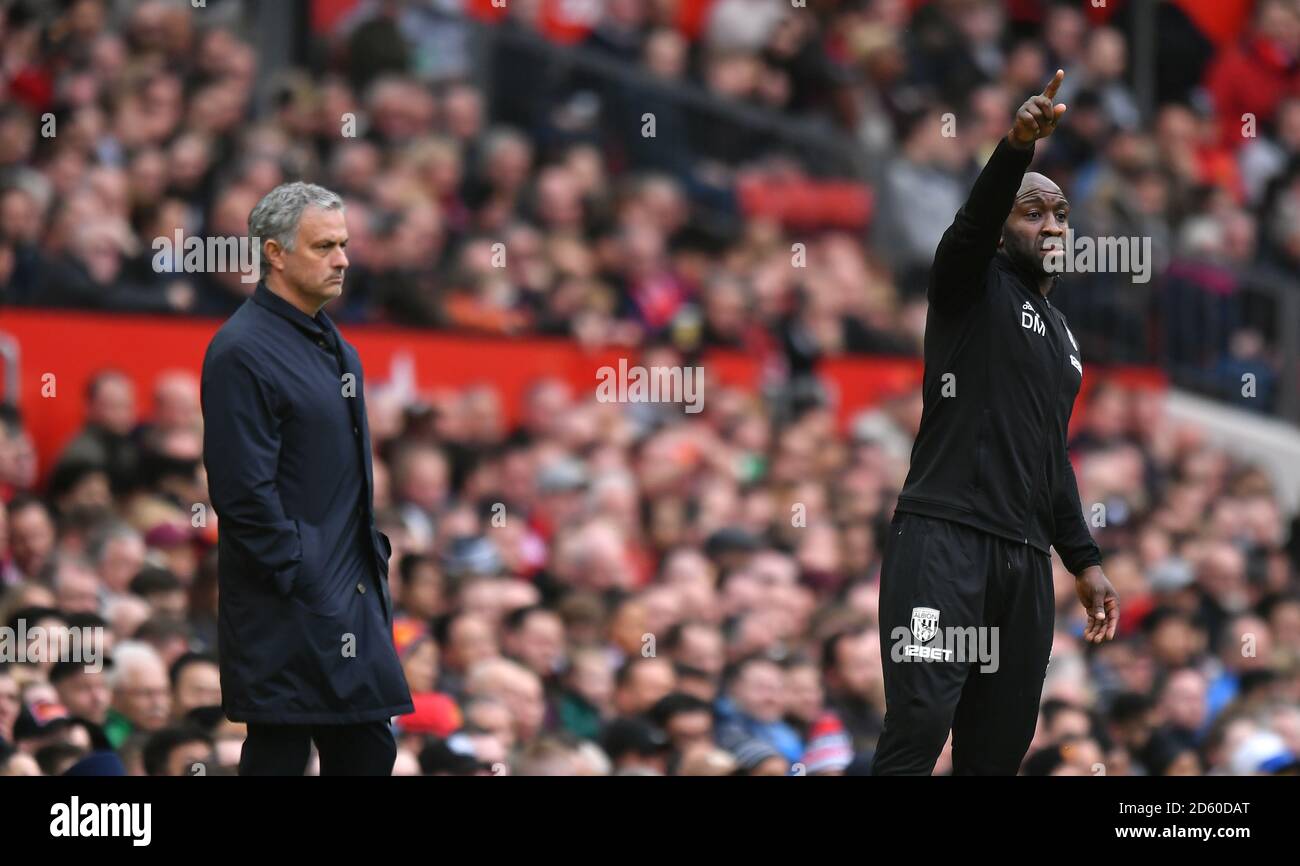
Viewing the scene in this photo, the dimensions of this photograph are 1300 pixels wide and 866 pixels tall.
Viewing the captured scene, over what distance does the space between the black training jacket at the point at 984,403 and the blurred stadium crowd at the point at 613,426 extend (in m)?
2.52

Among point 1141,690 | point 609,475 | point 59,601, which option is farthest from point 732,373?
point 59,601

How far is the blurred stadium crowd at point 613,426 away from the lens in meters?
8.87

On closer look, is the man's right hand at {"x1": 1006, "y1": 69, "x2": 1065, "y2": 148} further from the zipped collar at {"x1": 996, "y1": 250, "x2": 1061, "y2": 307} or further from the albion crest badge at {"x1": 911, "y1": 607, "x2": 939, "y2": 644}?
the albion crest badge at {"x1": 911, "y1": 607, "x2": 939, "y2": 644}

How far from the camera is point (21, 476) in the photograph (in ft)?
31.8

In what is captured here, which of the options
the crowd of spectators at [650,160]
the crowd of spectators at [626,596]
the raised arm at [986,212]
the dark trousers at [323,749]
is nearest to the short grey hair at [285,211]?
the dark trousers at [323,749]

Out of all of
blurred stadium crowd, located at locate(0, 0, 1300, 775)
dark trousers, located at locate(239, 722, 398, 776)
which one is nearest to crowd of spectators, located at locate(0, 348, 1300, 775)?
blurred stadium crowd, located at locate(0, 0, 1300, 775)

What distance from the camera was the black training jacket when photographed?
18.9ft

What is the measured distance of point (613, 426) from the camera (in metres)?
11.8

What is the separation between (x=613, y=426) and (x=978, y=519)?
6.19 m

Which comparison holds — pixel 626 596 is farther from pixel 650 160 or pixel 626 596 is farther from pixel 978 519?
pixel 650 160

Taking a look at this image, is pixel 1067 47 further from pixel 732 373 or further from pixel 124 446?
pixel 124 446

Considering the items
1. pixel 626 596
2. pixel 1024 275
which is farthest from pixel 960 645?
pixel 626 596

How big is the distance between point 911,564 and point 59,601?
4.20 meters
